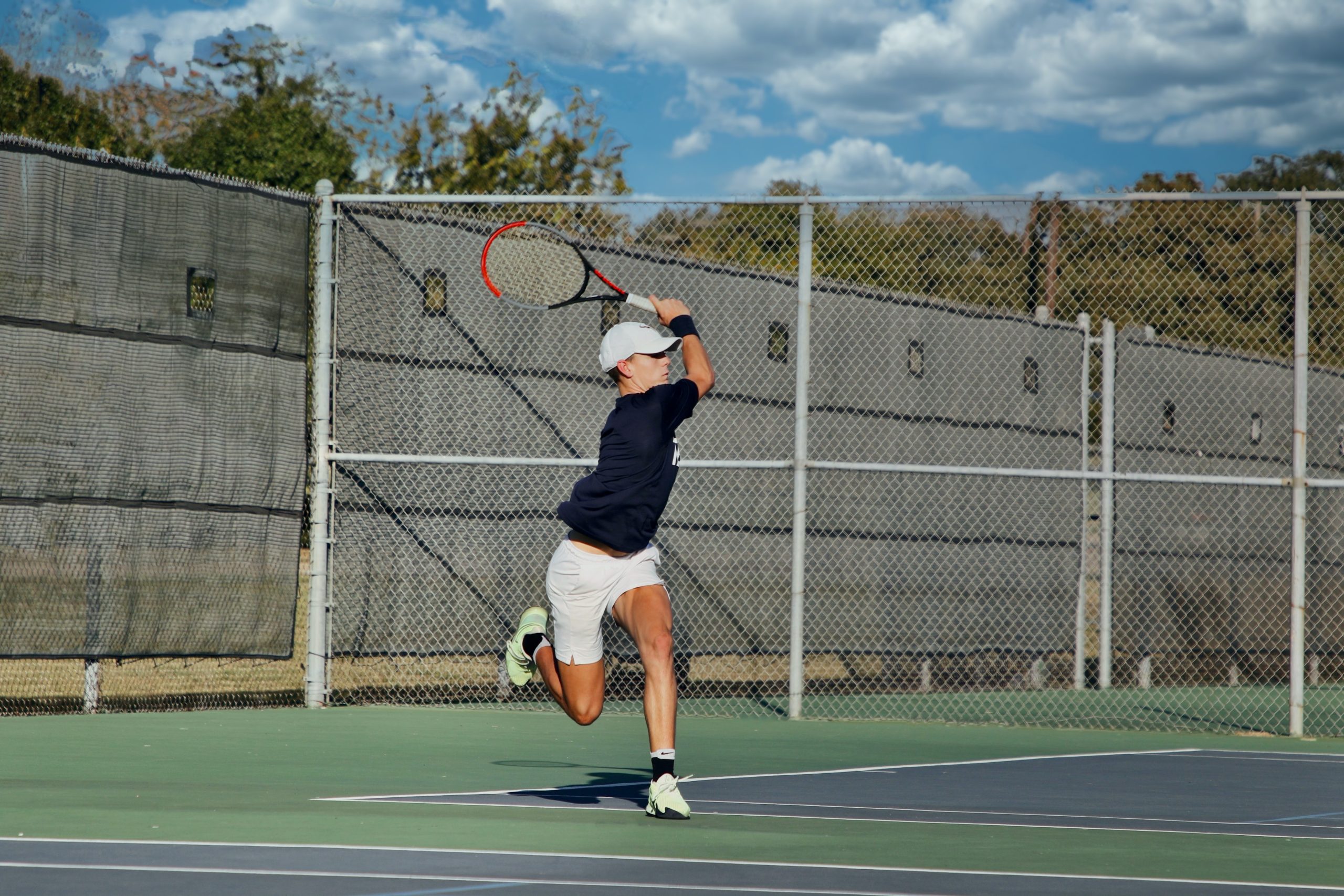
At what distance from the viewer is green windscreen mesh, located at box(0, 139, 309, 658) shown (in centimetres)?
879

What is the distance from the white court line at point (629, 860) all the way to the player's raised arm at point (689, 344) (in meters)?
1.86

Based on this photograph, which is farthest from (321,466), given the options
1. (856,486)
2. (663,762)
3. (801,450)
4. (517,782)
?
(663,762)

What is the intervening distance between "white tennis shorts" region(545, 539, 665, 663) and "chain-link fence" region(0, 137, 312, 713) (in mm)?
4056

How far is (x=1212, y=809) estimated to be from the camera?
6359 mm

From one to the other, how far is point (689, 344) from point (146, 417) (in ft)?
14.8

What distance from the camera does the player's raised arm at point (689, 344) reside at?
5969 millimetres

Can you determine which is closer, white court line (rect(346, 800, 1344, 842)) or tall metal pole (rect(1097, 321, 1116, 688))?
white court line (rect(346, 800, 1344, 842))

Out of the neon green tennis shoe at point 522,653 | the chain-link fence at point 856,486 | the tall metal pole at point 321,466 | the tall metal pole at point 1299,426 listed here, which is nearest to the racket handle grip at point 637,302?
the neon green tennis shoe at point 522,653

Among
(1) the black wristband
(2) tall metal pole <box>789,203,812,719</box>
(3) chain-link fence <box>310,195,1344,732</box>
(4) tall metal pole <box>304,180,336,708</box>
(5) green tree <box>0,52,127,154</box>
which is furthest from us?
(5) green tree <box>0,52,127,154</box>

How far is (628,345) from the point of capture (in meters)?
5.95

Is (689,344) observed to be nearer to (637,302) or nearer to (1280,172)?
(637,302)

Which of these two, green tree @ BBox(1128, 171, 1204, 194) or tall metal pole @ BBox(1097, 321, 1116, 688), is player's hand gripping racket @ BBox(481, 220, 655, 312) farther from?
green tree @ BBox(1128, 171, 1204, 194)

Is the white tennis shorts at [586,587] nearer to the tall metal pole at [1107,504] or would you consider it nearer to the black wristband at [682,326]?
the black wristband at [682,326]

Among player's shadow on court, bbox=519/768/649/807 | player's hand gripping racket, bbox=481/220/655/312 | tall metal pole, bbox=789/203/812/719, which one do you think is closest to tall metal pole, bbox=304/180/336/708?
player's hand gripping racket, bbox=481/220/655/312
